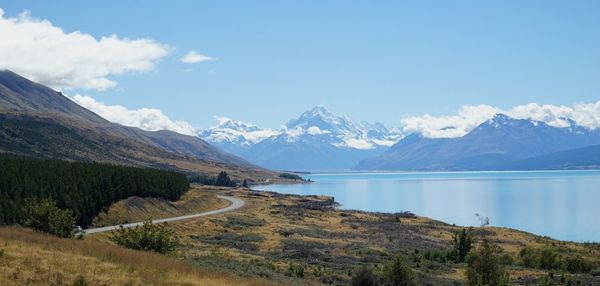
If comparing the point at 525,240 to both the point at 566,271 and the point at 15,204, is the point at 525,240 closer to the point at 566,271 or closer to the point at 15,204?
the point at 566,271

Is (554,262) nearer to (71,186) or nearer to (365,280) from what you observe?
(365,280)

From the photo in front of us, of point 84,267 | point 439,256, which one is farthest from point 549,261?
point 84,267

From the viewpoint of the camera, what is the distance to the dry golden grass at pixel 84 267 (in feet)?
58.3

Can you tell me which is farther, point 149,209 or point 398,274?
point 149,209

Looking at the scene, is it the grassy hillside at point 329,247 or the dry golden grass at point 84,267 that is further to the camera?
the grassy hillside at point 329,247

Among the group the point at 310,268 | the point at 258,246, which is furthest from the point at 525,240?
the point at 310,268

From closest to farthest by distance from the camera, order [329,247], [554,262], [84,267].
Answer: [84,267] < [554,262] < [329,247]

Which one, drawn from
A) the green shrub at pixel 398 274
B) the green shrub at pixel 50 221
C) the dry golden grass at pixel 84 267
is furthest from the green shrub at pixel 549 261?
the green shrub at pixel 50 221

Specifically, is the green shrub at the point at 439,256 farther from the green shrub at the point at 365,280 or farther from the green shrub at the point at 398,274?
the green shrub at the point at 365,280

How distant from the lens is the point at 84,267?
64.6ft

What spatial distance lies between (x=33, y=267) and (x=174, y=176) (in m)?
86.0

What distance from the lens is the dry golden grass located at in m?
17.8

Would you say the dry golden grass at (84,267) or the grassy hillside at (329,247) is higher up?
the dry golden grass at (84,267)

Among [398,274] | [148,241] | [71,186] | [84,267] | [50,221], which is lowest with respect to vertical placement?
[398,274]
